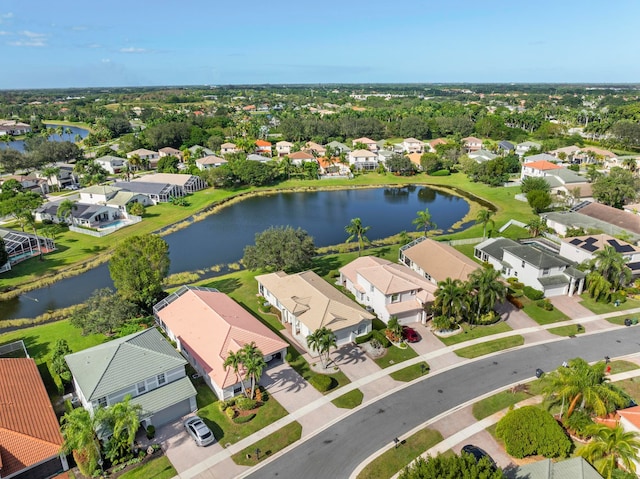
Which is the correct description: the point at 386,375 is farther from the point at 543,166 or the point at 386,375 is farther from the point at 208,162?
the point at 208,162

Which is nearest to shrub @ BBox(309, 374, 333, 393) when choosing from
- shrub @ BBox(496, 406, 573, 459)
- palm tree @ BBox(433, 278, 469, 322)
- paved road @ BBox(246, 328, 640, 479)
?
paved road @ BBox(246, 328, 640, 479)

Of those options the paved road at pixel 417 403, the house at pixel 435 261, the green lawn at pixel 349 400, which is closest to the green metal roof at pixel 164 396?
the paved road at pixel 417 403

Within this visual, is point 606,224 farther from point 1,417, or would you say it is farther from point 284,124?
point 284,124

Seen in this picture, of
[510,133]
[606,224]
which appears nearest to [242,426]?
[606,224]

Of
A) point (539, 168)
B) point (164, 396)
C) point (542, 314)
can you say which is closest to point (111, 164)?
point (164, 396)

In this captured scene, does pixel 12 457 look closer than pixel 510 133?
Yes

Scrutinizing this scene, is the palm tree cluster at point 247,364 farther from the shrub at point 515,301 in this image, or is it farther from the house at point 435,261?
the shrub at point 515,301
